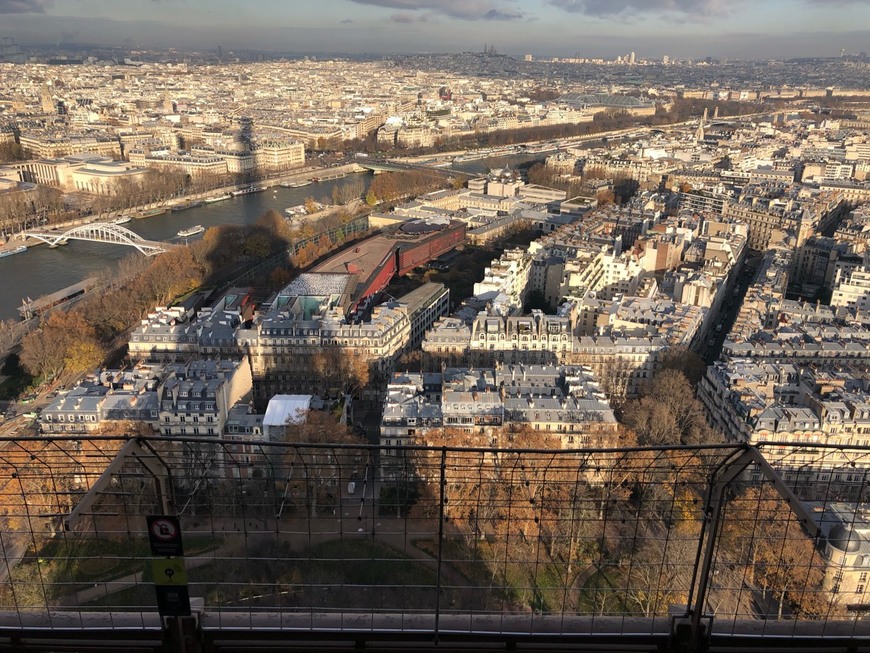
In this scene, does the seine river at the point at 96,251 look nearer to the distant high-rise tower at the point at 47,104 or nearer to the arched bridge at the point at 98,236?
the arched bridge at the point at 98,236

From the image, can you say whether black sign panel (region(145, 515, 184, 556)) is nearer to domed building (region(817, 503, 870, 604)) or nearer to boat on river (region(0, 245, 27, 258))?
domed building (region(817, 503, 870, 604))

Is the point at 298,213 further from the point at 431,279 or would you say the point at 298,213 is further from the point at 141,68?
the point at 141,68

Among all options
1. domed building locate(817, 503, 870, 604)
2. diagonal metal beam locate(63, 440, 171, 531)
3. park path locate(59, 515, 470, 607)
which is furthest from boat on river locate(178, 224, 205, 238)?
diagonal metal beam locate(63, 440, 171, 531)

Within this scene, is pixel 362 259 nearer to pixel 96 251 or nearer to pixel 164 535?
pixel 96 251


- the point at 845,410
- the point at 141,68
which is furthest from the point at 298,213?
the point at 141,68

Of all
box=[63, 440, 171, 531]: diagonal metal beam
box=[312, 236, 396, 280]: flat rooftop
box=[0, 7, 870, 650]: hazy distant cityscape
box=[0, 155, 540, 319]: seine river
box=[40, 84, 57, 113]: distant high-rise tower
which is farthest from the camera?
box=[40, 84, 57, 113]: distant high-rise tower

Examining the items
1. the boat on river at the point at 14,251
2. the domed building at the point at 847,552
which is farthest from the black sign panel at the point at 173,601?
the boat on river at the point at 14,251

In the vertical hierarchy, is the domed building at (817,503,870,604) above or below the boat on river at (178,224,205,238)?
above

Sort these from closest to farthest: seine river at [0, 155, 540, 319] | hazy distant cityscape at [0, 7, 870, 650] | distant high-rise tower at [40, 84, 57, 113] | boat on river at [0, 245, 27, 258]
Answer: hazy distant cityscape at [0, 7, 870, 650], seine river at [0, 155, 540, 319], boat on river at [0, 245, 27, 258], distant high-rise tower at [40, 84, 57, 113]

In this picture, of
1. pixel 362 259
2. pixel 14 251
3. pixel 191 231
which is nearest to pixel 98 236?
pixel 14 251
